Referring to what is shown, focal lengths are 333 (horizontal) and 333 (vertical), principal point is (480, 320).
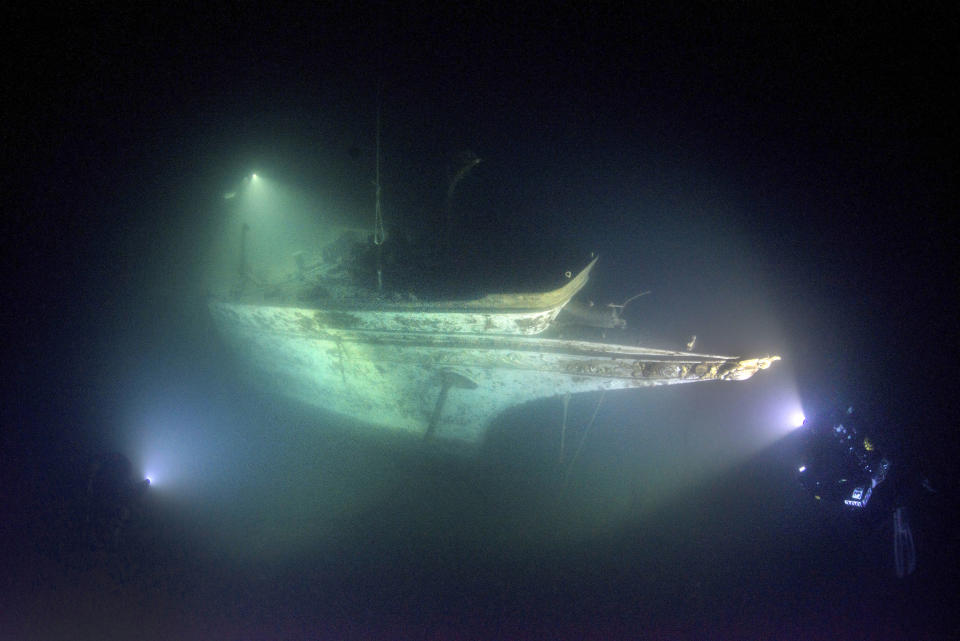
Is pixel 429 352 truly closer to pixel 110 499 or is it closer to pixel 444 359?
pixel 444 359

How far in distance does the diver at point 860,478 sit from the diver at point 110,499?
773 cm

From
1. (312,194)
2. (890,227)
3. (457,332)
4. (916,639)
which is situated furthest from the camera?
(890,227)

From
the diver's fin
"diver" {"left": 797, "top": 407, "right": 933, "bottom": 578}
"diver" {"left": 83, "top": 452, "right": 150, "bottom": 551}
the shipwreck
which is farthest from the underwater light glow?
"diver" {"left": 83, "top": 452, "right": 150, "bottom": 551}

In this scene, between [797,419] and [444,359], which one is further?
[797,419]

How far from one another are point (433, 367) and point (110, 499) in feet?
11.8

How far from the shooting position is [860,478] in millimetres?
4074

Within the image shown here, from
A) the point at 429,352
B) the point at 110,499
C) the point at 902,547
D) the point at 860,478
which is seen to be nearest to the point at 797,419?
the point at 860,478

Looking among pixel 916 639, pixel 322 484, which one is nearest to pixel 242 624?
pixel 322 484

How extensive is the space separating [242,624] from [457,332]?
291 centimetres

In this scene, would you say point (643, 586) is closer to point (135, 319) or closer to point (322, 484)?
point (322, 484)

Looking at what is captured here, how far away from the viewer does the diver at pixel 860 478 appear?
3990 mm

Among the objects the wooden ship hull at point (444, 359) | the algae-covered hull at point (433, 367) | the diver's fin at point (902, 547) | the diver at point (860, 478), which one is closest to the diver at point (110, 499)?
the algae-covered hull at point (433, 367)

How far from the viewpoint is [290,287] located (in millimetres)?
2986

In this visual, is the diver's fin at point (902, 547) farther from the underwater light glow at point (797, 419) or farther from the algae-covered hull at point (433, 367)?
the algae-covered hull at point (433, 367)
